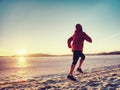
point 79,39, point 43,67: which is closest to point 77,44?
point 79,39

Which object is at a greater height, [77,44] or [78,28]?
[78,28]

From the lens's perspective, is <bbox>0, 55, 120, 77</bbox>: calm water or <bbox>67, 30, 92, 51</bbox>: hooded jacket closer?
<bbox>67, 30, 92, 51</bbox>: hooded jacket

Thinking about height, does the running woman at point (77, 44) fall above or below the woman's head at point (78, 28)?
below

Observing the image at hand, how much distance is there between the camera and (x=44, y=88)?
330 inches

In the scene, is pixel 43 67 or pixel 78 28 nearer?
pixel 78 28

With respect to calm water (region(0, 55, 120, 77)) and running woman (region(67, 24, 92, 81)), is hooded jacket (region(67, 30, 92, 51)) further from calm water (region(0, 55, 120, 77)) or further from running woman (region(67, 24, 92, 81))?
calm water (region(0, 55, 120, 77))

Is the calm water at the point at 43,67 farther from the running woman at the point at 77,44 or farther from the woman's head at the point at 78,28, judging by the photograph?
the woman's head at the point at 78,28

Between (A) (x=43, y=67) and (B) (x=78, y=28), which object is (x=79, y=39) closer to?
(B) (x=78, y=28)

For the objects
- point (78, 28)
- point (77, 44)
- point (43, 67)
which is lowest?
point (43, 67)

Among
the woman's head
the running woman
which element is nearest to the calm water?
the running woman

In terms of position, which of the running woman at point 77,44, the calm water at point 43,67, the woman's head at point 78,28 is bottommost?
the calm water at point 43,67

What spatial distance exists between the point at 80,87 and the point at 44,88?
55.9 inches

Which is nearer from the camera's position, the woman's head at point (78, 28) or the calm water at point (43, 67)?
the woman's head at point (78, 28)

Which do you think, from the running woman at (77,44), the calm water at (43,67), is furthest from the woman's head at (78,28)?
the calm water at (43,67)
